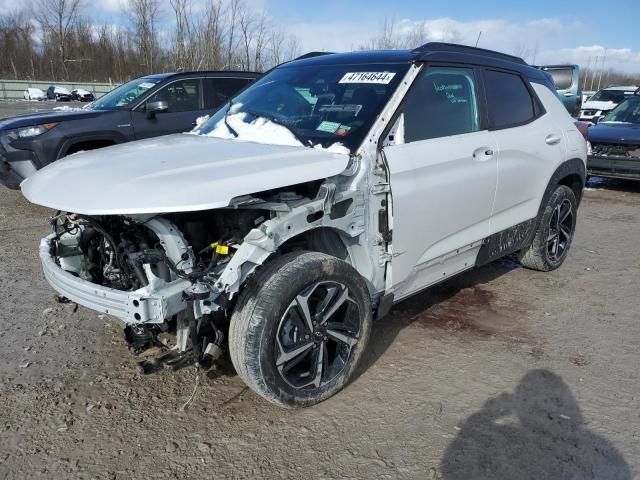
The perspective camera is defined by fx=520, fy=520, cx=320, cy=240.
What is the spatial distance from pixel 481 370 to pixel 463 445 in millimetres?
801

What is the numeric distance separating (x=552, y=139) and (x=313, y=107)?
2.29m

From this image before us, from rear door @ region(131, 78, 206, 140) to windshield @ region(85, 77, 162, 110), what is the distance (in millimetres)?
201

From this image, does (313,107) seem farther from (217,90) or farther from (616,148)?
(616,148)

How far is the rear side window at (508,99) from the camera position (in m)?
3.92

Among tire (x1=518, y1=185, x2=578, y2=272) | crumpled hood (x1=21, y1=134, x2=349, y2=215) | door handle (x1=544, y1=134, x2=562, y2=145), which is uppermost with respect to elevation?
crumpled hood (x1=21, y1=134, x2=349, y2=215)

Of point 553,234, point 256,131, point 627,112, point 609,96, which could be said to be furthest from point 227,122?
point 609,96

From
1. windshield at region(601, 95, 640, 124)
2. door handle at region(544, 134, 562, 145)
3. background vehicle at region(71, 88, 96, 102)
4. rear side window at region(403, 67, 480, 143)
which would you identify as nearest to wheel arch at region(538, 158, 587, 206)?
door handle at region(544, 134, 562, 145)

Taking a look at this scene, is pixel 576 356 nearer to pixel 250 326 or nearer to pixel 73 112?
pixel 250 326

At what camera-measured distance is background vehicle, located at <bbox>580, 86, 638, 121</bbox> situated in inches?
665

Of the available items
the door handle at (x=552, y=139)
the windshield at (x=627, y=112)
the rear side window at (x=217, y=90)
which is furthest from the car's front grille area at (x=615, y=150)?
the rear side window at (x=217, y=90)

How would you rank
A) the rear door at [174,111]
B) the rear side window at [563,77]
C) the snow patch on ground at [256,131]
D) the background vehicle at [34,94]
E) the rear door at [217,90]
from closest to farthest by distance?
the snow patch on ground at [256,131], the rear door at [174,111], the rear door at [217,90], the rear side window at [563,77], the background vehicle at [34,94]

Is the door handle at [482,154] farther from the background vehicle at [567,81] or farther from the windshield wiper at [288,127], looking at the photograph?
the background vehicle at [567,81]

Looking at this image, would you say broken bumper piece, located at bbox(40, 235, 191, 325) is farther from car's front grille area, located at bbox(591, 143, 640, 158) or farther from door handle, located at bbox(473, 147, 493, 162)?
car's front grille area, located at bbox(591, 143, 640, 158)

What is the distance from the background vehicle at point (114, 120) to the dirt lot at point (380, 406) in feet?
8.58
